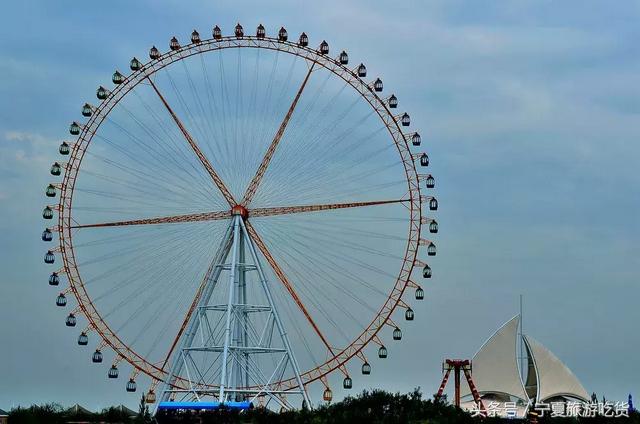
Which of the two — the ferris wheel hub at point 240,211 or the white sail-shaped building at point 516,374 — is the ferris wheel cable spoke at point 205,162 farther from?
the white sail-shaped building at point 516,374

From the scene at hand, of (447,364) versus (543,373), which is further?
(543,373)

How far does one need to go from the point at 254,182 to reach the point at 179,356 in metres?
10.3

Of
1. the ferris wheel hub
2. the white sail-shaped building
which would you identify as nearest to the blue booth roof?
the ferris wheel hub

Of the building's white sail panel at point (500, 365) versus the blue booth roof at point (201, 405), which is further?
the building's white sail panel at point (500, 365)

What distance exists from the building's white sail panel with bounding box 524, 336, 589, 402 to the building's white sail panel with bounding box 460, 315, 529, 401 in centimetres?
166

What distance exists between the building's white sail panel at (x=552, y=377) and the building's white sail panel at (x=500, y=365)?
5.46 feet

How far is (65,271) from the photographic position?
235ft

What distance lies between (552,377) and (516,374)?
11.0 ft

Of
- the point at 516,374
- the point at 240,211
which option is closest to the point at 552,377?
the point at 516,374

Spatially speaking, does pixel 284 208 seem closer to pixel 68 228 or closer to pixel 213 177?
pixel 213 177

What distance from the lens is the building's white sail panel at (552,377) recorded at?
381ft

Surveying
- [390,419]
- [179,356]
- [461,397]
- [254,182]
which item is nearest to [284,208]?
[254,182]

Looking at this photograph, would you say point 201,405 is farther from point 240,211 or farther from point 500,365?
point 500,365

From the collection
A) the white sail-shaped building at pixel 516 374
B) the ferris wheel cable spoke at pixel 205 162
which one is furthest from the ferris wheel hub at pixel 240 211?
the white sail-shaped building at pixel 516 374
